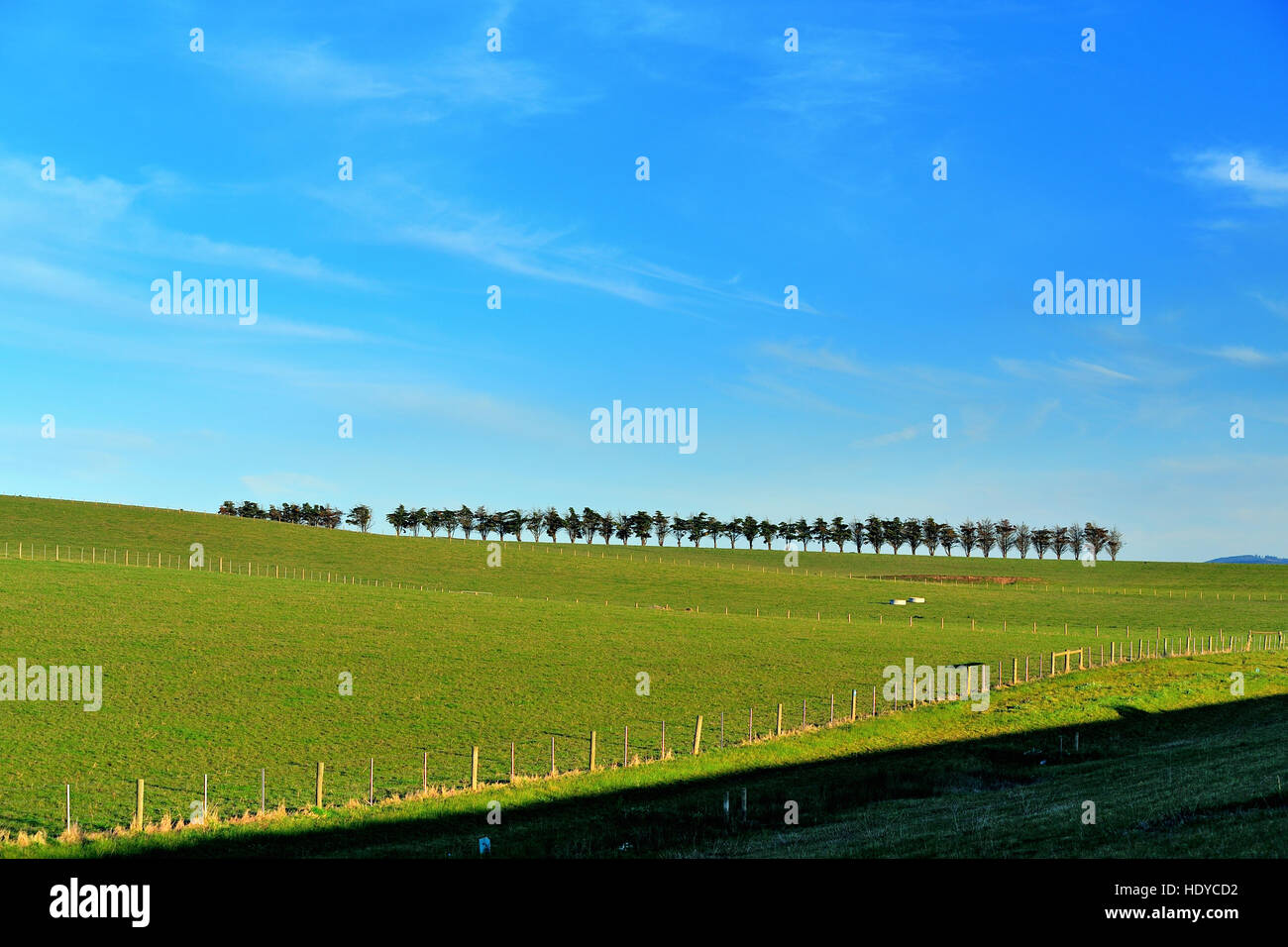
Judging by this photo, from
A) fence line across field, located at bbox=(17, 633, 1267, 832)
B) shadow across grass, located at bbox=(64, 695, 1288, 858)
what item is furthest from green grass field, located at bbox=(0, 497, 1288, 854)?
shadow across grass, located at bbox=(64, 695, 1288, 858)

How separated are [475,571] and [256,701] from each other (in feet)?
254

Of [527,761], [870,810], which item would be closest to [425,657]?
[527,761]

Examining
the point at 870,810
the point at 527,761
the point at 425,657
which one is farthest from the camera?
the point at 425,657

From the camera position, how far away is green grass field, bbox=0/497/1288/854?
3481 cm

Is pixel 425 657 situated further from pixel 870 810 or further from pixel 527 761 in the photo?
pixel 870 810

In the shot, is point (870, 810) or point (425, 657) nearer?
point (870, 810)

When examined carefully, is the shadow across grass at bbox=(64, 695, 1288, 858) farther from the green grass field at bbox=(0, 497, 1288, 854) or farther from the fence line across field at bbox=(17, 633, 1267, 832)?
the fence line across field at bbox=(17, 633, 1267, 832)

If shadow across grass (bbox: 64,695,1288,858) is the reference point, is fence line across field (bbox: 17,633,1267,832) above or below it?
below

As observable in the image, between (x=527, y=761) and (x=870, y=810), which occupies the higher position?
(x=870, y=810)

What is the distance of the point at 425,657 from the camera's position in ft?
195

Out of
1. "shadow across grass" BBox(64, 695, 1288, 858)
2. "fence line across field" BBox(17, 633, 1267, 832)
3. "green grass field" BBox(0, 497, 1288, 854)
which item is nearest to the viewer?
"shadow across grass" BBox(64, 695, 1288, 858)

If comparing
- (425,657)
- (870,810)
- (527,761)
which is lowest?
(527,761)
